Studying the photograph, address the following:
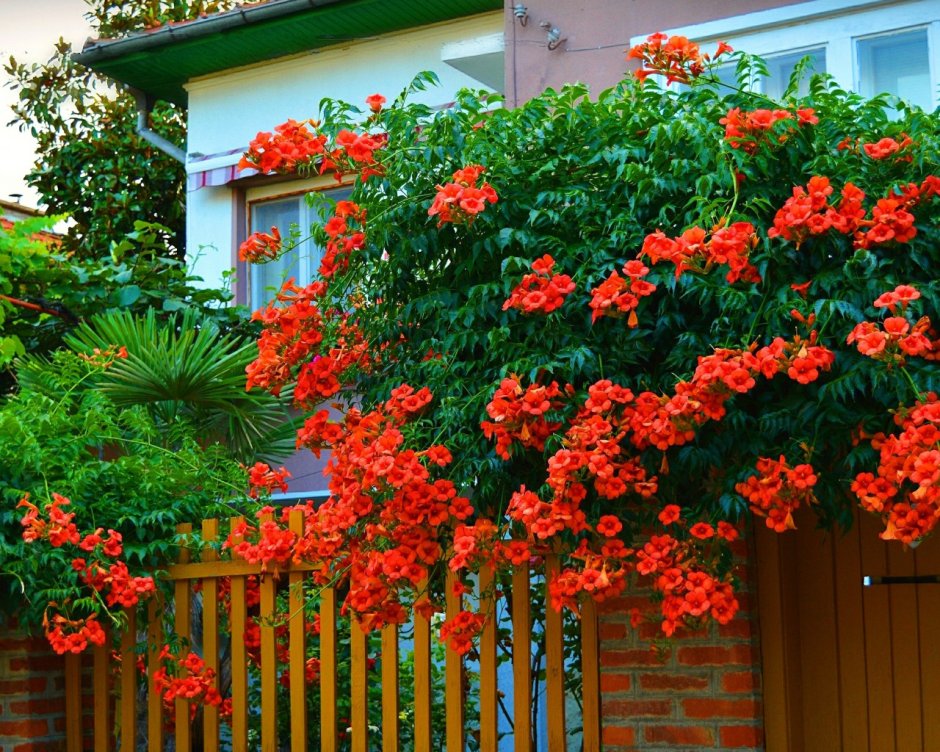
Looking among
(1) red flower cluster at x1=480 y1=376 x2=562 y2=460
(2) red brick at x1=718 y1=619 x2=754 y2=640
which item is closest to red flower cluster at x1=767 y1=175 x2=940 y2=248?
(1) red flower cluster at x1=480 y1=376 x2=562 y2=460

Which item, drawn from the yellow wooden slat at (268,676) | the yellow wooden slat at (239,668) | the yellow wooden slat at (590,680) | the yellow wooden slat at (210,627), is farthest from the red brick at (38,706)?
the yellow wooden slat at (590,680)

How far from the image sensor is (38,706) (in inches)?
237

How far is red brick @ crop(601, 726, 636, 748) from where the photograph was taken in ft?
15.7

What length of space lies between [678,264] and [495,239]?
761mm

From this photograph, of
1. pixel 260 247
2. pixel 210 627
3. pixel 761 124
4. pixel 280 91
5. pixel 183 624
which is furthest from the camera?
pixel 280 91

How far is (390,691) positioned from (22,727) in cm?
183

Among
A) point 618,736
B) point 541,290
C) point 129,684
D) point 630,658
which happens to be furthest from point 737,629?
point 129,684

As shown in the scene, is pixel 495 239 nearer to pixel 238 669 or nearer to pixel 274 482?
pixel 274 482

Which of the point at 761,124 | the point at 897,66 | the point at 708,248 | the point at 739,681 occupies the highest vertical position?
the point at 897,66

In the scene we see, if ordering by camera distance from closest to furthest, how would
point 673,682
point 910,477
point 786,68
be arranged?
point 910,477 < point 673,682 < point 786,68

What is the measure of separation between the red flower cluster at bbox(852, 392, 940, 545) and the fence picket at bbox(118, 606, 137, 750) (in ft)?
10.6

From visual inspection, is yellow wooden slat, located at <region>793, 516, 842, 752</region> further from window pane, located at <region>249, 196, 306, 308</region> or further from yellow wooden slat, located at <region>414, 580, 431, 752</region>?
window pane, located at <region>249, 196, 306, 308</region>

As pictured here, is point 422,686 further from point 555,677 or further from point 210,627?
point 210,627

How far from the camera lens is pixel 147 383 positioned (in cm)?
800
